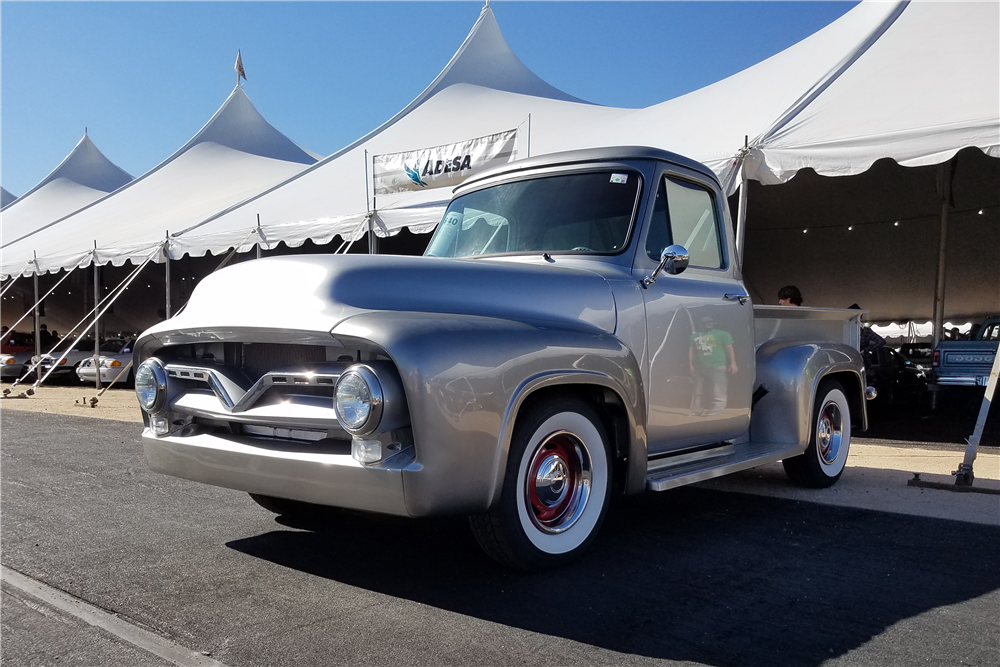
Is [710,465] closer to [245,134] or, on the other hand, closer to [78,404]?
[78,404]

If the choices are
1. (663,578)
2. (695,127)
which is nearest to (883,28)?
(695,127)

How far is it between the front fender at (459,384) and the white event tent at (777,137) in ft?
22.0

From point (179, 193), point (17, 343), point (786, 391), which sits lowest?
point (17, 343)

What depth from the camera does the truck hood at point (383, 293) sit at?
10.5 ft

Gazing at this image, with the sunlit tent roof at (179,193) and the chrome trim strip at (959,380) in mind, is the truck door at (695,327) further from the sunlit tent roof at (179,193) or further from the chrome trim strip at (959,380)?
the sunlit tent roof at (179,193)

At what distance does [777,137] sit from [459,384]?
7.47 m

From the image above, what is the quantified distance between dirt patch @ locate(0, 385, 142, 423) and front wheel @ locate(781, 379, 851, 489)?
8210mm

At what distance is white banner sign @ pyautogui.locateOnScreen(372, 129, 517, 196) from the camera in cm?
1163

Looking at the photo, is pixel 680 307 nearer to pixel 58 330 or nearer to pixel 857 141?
pixel 857 141

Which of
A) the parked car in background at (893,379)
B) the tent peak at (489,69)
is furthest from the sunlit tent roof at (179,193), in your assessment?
the parked car in background at (893,379)

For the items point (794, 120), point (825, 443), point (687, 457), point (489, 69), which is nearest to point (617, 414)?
point (687, 457)

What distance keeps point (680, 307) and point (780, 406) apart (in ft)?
4.12

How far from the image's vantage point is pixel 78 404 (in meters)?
13.4

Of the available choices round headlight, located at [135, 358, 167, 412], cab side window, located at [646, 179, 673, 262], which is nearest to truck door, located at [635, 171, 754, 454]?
cab side window, located at [646, 179, 673, 262]
